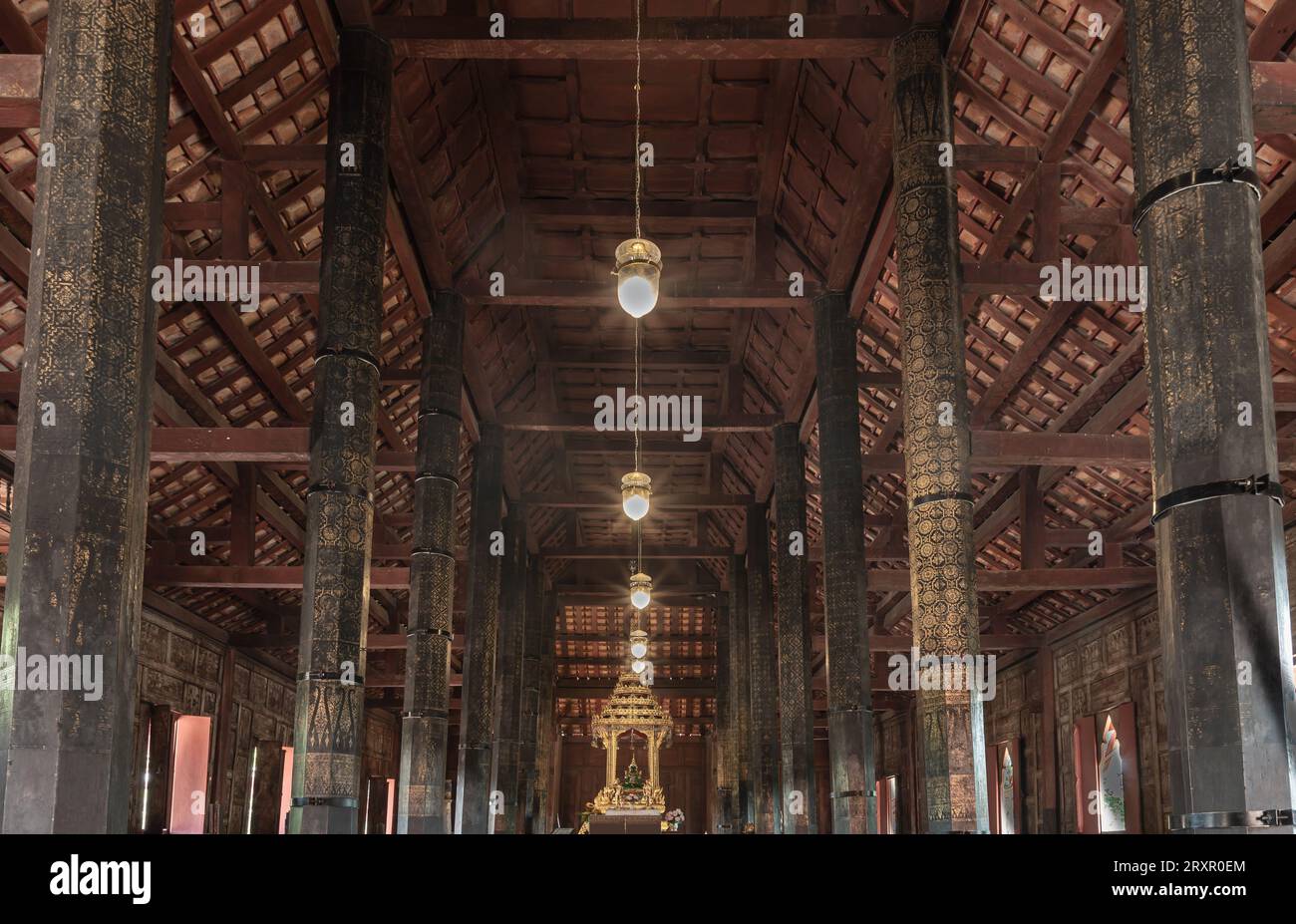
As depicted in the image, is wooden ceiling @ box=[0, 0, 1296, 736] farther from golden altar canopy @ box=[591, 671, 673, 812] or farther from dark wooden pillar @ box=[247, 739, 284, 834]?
golden altar canopy @ box=[591, 671, 673, 812]

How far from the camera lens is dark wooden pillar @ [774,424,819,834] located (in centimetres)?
1822

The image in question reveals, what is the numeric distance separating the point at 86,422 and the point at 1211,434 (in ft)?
16.0

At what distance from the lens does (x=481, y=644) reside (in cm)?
1836

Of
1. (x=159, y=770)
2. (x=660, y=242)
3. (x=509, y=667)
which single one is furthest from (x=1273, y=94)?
(x=159, y=770)

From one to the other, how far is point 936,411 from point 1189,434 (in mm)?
4676

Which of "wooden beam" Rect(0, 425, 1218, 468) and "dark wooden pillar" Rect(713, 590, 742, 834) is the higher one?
"wooden beam" Rect(0, 425, 1218, 468)

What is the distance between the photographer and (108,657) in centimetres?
500

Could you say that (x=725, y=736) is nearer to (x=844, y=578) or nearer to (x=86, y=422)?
(x=844, y=578)

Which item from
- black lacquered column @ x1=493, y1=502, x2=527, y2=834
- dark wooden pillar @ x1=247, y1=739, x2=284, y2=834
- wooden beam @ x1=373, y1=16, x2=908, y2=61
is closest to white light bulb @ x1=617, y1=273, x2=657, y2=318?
wooden beam @ x1=373, y1=16, x2=908, y2=61

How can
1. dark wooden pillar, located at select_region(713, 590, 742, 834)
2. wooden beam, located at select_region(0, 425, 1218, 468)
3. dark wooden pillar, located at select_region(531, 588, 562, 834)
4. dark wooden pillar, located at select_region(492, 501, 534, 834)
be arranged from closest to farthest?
wooden beam, located at select_region(0, 425, 1218, 468), dark wooden pillar, located at select_region(492, 501, 534, 834), dark wooden pillar, located at select_region(713, 590, 742, 834), dark wooden pillar, located at select_region(531, 588, 562, 834)

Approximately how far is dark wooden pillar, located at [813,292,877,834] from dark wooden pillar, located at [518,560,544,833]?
1366cm
